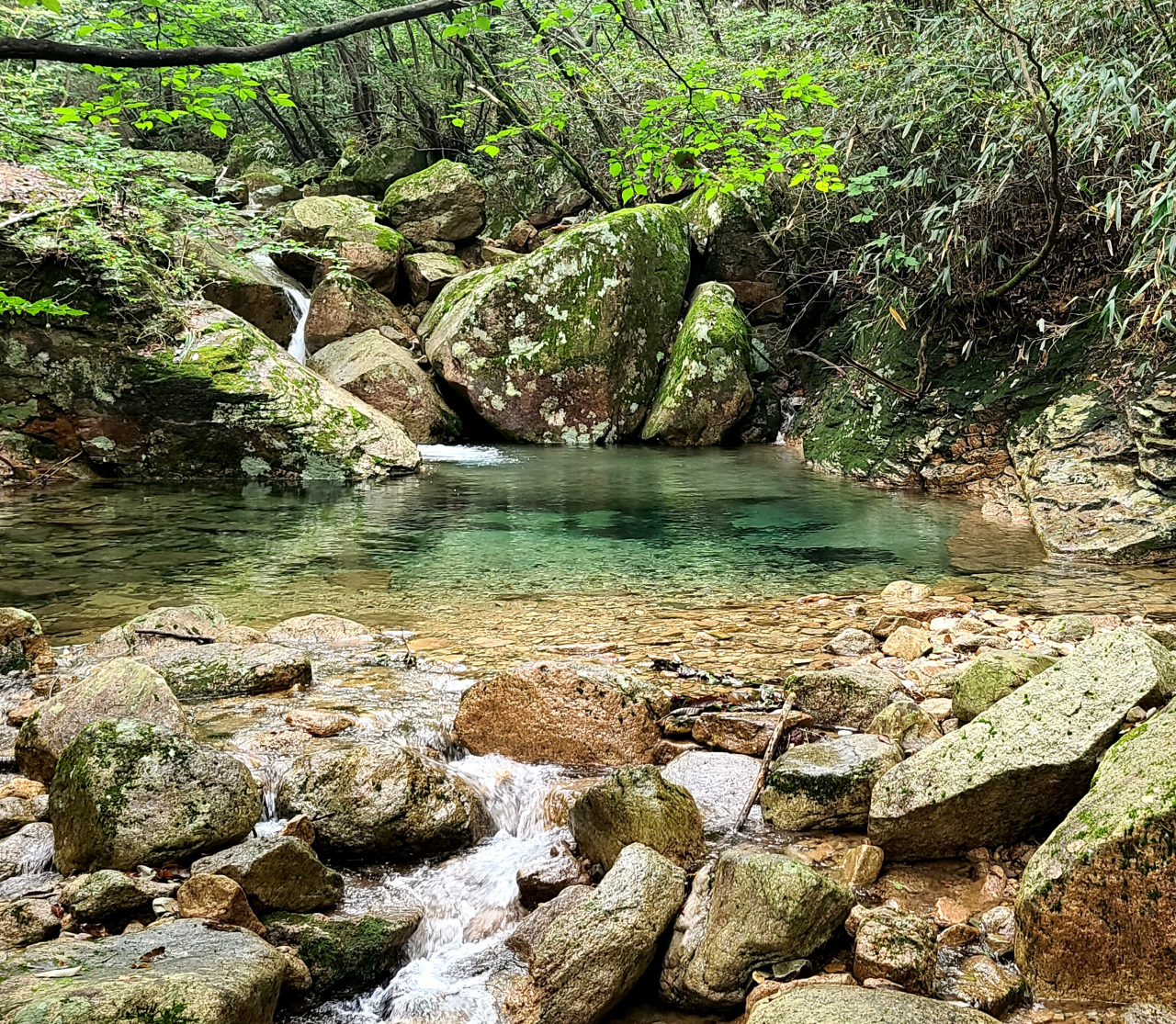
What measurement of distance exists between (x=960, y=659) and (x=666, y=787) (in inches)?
84.2

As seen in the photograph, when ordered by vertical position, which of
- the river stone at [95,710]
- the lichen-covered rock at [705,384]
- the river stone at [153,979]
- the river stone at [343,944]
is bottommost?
the river stone at [343,944]

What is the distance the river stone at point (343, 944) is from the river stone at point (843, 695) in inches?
77.0

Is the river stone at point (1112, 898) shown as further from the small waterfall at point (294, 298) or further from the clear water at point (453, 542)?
the small waterfall at point (294, 298)

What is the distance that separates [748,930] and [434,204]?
17.6 meters

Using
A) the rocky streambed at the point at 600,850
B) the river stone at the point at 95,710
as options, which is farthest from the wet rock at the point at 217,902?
the river stone at the point at 95,710

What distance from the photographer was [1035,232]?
28.6ft

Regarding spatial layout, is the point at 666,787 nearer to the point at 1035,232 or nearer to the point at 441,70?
the point at 1035,232

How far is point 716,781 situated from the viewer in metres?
3.17

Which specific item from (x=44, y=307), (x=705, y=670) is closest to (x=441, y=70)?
(x=44, y=307)

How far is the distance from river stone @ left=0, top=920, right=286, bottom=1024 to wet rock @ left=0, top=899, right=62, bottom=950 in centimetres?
18

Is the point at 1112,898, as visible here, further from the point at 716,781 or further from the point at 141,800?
the point at 141,800

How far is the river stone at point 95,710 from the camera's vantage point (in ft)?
10.2

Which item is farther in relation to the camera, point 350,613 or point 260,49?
point 350,613

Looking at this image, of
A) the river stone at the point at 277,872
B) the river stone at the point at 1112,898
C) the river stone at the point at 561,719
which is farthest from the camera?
the river stone at the point at 561,719
